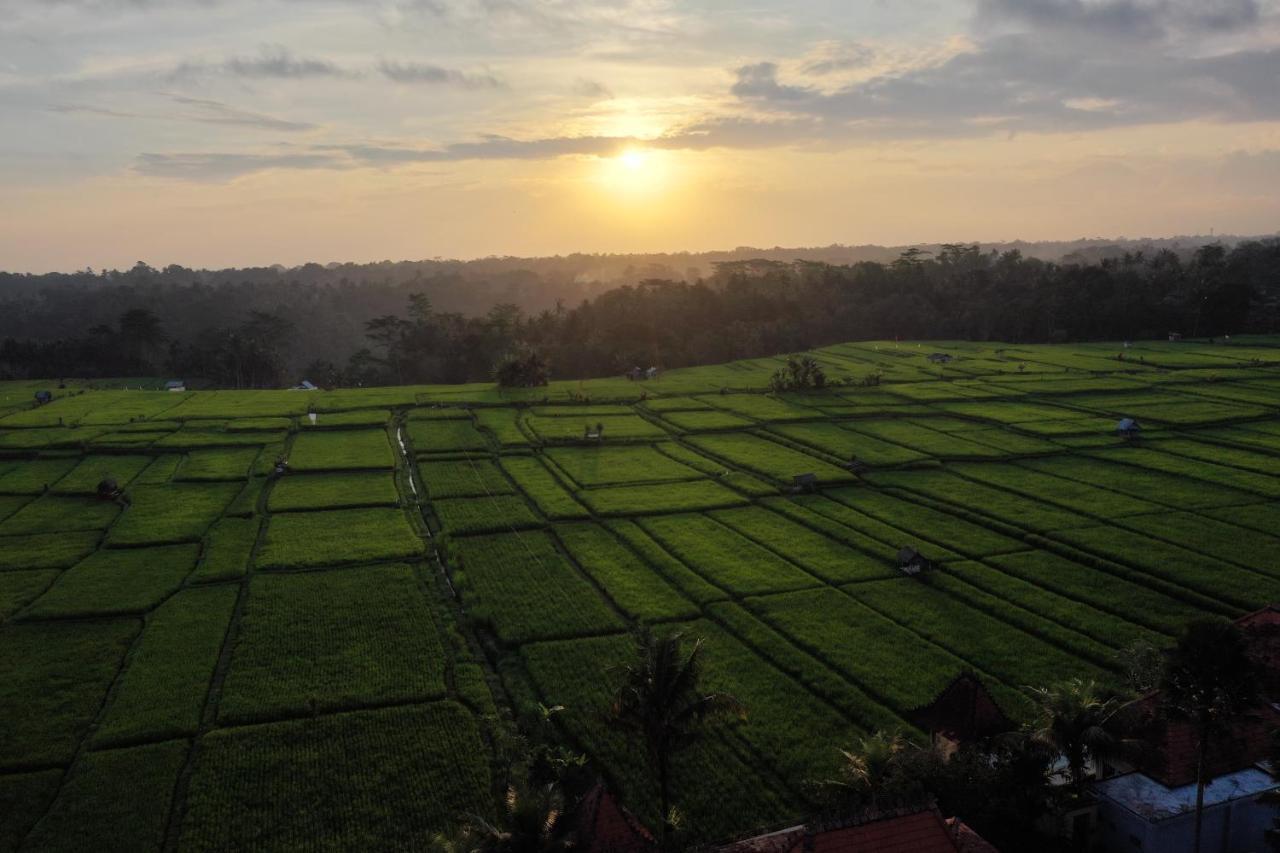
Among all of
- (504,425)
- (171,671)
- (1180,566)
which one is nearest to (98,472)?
(504,425)

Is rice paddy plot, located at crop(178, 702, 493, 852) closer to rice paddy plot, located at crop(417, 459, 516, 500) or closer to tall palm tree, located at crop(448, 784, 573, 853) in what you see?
tall palm tree, located at crop(448, 784, 573, 853)

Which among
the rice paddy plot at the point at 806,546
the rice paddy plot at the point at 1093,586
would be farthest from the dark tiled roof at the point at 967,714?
the rice paddy plot at the point at 806,546

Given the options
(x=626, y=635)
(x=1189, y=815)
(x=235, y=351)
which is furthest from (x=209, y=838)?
(x=235, y=351)

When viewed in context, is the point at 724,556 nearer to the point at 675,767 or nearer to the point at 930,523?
the point at 930,523

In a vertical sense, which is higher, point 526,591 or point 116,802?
point 526,591

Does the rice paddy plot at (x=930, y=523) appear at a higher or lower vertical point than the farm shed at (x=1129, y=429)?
lower

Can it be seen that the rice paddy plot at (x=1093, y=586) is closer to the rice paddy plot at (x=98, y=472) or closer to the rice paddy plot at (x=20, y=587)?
the rice paddy plot at (x=20, y=587)

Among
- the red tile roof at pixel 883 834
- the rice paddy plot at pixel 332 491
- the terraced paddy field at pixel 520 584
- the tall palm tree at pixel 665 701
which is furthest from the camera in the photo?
the rice paddy plot at pixel 332 491
